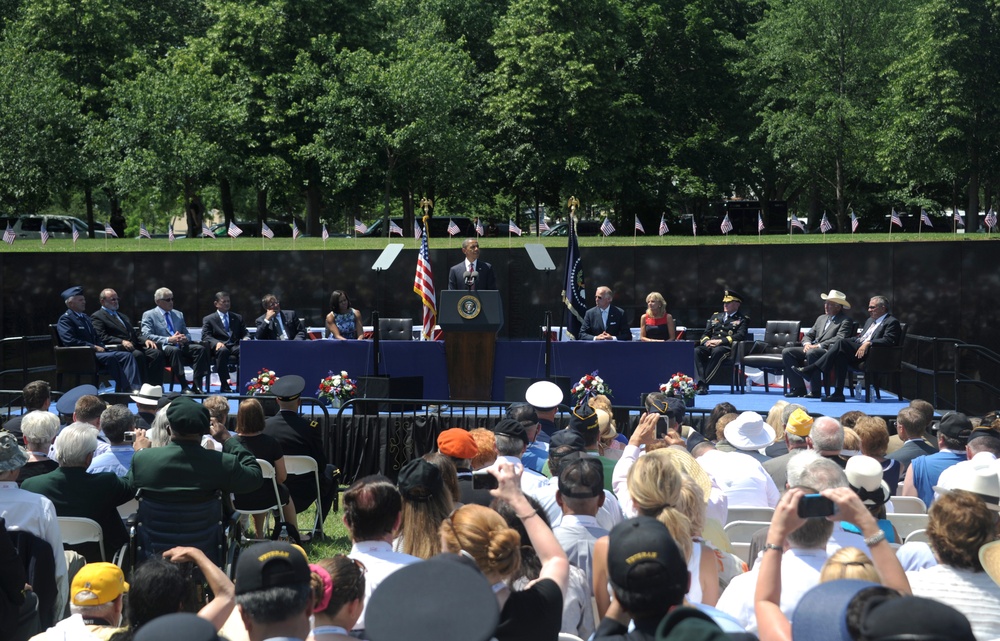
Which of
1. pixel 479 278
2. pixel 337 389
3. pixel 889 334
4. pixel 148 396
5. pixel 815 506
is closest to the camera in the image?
pixel 815 506

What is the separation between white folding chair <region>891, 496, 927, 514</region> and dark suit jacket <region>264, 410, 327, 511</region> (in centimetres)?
429

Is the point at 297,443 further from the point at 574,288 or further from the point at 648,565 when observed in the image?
the point at 574,288

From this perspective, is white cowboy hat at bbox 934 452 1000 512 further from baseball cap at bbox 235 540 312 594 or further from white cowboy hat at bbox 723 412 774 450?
baseball cap at bbox 235 540 312 594

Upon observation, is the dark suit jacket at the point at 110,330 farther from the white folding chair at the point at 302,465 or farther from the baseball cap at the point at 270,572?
the baseball cap at the point at 270,572

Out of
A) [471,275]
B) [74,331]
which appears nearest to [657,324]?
[471,275]

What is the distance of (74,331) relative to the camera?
14477 millimetres

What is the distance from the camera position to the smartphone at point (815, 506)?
148 inches

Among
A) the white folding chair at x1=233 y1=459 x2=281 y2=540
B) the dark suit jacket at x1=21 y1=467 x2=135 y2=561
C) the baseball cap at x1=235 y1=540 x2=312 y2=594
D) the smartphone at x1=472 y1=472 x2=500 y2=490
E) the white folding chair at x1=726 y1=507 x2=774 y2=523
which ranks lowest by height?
the white folding chair at x1=233 y1=459 x2=281 y2=540

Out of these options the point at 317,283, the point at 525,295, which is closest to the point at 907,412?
the point at 525,295

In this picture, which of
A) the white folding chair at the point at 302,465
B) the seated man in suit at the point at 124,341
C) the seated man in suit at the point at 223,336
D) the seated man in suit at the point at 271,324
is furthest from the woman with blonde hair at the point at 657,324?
the white folding chair at the point at 302,465

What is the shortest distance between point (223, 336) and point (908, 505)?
11.0 m

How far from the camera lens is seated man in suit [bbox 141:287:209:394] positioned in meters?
14.9

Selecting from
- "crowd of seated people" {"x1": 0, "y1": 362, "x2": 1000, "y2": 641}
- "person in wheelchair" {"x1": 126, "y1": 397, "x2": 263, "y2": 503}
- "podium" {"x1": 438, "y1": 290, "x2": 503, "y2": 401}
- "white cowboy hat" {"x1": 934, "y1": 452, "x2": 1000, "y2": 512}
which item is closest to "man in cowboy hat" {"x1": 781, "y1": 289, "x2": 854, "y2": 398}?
"podium" {"x1": 438, "y1": 290, "x2": 503, "y2": 401}

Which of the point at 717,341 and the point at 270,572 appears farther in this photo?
the point at 717,341
